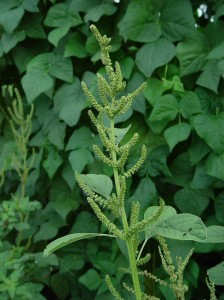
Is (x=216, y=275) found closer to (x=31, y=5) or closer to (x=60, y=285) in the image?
(x=60, y=285)

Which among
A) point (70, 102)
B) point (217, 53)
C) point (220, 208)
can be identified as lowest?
point (220, 208)

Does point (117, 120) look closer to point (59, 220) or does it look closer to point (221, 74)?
point (221, 74)

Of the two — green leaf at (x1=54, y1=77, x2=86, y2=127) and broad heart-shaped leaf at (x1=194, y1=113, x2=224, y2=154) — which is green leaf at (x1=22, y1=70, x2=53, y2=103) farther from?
broad heart-shaped leaf at (x1=194, y1=113, x2=224, y2=154)

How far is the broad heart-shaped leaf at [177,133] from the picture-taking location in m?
1.75

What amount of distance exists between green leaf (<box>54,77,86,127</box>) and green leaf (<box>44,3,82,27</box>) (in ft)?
0.73

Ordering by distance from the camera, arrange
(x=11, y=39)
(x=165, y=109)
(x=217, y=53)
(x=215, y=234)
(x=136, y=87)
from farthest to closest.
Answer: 1. (x=11, y=39)
2. (x=136, y=87)
3. (x=165, y=109)
4. (x=217, y=53)
5. (x=215, y=234)

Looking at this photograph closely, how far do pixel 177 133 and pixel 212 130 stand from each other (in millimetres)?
115

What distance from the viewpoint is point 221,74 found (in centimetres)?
173

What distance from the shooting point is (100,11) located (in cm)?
198

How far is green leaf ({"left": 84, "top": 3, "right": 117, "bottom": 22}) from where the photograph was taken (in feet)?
6.44

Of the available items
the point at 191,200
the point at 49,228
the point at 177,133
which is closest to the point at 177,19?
the point at 177,133

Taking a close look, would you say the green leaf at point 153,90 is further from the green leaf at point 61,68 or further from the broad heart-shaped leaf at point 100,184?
the broad heart-shaped leaf at point 100,184

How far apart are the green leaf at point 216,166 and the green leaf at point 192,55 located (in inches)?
12.1

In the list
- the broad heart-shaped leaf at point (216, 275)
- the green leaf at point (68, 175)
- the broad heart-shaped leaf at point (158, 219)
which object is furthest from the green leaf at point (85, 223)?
the broad heart-shaped leaf at point (158, 219)
